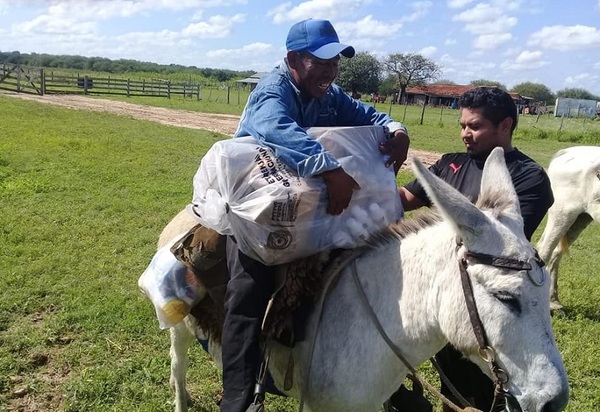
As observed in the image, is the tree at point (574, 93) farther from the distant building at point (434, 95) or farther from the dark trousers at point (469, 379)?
the dark trousers at point (469, 379)

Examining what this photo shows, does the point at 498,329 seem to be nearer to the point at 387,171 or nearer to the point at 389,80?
the point at 387,171

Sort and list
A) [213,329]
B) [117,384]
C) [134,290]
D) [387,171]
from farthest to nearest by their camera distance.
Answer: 1. [134,290]
2. [117,384]
3. [213,329]
4. [387,171]

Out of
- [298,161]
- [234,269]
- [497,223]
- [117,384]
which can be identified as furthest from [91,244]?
[497,223]

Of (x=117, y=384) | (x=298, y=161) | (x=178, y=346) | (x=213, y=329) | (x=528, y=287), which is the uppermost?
(x=298, y=161)

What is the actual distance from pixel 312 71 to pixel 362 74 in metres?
62.7

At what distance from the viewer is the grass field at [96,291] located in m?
4.10

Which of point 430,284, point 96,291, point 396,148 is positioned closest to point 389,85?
point 96,291

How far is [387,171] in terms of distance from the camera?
2.73 m

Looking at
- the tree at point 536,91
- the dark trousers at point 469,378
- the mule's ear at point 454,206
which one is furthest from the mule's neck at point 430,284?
the tree at point 536,91

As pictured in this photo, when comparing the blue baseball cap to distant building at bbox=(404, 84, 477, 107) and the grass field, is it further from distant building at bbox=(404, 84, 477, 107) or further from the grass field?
distant building at bbox=(404, 84, 477, 107)

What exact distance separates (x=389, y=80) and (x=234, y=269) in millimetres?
77022

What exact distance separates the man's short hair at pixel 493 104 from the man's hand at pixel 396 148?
51 cm

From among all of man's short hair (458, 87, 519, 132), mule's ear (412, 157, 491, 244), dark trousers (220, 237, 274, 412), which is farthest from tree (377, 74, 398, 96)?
mule's ear (412, 157, 491, 244)

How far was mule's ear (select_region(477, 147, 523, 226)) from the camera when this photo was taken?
213cm
